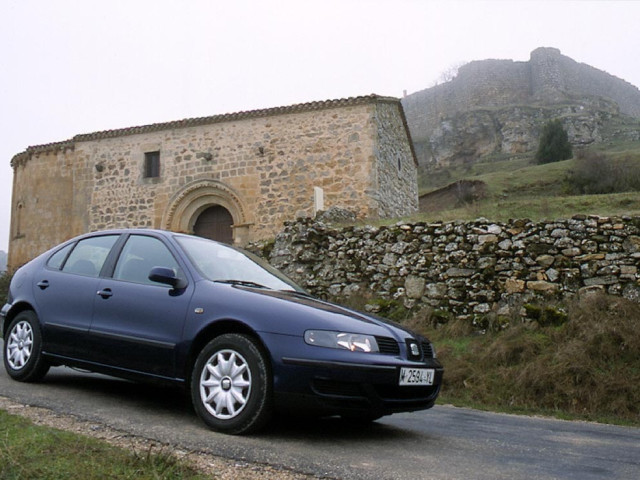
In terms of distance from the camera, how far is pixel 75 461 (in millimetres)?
2826

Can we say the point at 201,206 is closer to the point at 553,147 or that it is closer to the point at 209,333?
the point at 209,333

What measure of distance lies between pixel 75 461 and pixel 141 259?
2.21 meters

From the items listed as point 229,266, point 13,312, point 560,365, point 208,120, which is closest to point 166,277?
point 229,266

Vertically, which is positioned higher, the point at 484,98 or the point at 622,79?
the point at 622,79

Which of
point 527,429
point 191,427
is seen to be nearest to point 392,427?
point 527,429

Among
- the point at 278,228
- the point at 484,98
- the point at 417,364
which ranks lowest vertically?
the point at 417,364

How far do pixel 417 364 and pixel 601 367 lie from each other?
404 centimetres

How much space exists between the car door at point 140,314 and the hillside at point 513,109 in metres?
60.9

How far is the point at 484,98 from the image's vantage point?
3196 inches

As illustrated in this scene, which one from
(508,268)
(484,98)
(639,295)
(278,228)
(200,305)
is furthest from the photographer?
(484,98)

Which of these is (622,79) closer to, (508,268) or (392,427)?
(508,268)

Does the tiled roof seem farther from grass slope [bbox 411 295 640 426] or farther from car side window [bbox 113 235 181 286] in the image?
car side window [bbox 113 235 181 286]

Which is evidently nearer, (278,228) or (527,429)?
(527,429)

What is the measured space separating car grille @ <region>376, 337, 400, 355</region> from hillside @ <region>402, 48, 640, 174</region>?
2417 inches
